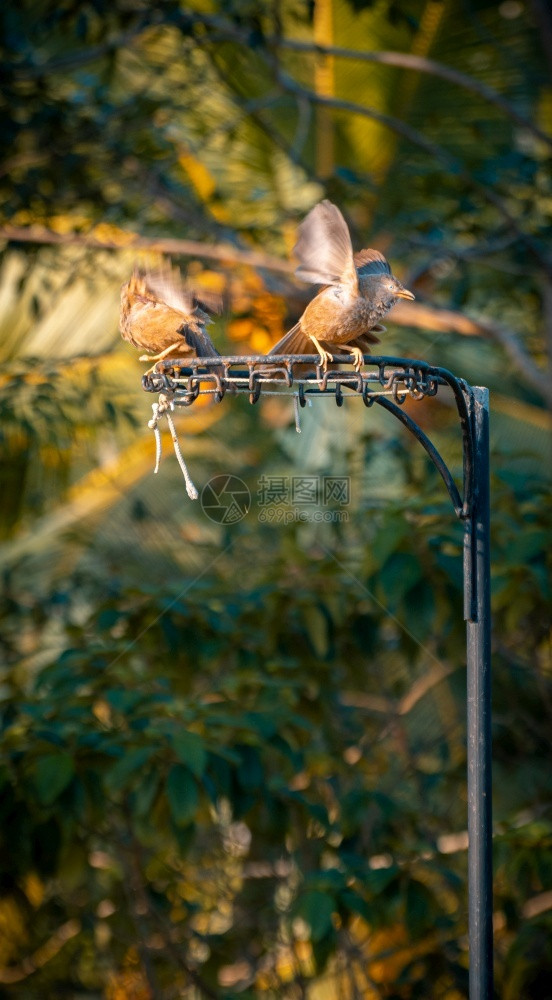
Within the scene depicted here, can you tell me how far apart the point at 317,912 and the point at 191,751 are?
59 cm

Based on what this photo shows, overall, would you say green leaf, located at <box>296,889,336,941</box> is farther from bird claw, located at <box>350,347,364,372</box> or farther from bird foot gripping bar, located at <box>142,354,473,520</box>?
bird claw, located at <box>350,347,364,372</box>

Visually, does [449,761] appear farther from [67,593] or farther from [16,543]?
[16,543]

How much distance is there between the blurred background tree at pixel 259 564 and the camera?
10.1 ft

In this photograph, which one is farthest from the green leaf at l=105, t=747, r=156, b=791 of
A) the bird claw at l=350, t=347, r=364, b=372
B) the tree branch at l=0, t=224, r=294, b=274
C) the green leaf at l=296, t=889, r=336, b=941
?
the tree branch at l=0, t=224, r=294, b=274

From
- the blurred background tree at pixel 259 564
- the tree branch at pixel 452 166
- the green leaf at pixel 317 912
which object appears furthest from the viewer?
the tree branch at pixel 452 166

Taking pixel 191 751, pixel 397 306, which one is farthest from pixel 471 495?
pixel 397 306

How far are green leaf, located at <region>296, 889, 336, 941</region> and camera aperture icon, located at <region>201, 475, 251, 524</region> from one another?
1224 mm

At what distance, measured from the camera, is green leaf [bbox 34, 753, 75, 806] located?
2.71 meters

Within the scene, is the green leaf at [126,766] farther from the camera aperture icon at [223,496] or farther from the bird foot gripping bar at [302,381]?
the bird foot gripping bar at [302,381]

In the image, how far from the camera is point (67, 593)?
438cm

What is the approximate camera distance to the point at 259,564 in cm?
528

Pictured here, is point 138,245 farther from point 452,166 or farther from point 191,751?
point 191,751

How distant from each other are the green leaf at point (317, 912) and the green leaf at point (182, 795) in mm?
425

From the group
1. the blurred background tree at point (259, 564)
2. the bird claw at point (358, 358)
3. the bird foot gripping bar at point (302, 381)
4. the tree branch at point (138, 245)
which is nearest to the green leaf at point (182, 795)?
the blurred background tree at point (259, 564)
